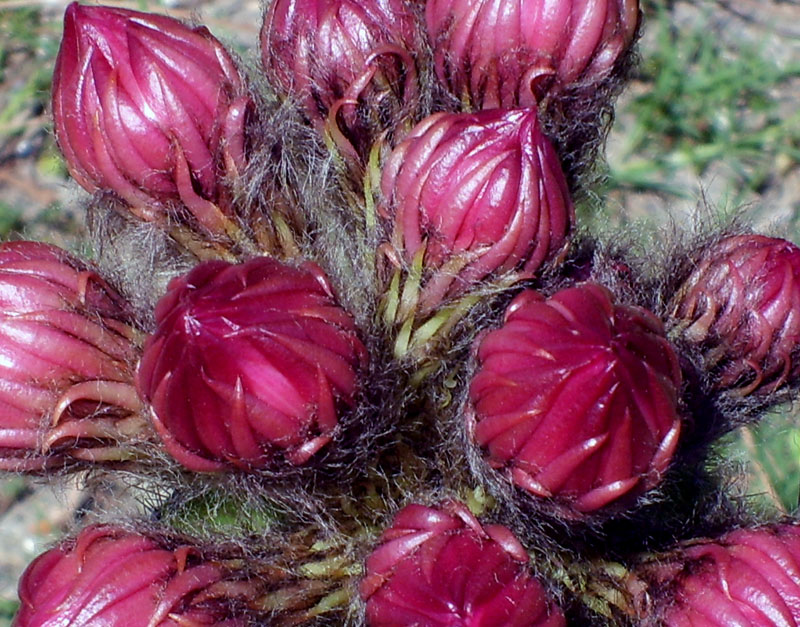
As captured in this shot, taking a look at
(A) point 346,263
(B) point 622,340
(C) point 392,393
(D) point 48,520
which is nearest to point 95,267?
(A) point 346,263

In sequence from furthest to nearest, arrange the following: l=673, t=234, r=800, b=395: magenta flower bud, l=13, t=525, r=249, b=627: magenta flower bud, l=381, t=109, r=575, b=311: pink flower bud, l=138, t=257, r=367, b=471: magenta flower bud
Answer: l=673, t=234, r=800, b=395: magenta flower bud
l=381, t=109, r=575, b=311: pink flower bud
l=13, t=525, r=249, b=627: magenta flower bud
l=138, t=257, r=367, b=471: magenta flower bud

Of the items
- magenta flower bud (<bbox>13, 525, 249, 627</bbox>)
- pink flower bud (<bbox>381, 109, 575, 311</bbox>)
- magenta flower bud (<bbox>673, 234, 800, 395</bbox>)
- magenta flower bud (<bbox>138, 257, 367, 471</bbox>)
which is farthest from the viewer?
magenta flower bud (<bbox>673, 234, 800, 395</bbox>)

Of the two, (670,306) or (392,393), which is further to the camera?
(670,306)

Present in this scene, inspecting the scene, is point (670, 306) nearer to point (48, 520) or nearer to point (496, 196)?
point (496, 196)

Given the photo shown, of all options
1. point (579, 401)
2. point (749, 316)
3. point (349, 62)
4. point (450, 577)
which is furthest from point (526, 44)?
point (450, 577)

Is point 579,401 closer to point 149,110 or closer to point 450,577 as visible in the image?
point 450,577

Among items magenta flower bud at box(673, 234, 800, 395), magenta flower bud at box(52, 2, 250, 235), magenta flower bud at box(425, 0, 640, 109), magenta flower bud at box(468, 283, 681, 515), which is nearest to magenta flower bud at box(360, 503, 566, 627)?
magenta flower bud at box(468, 283, 681, 515)

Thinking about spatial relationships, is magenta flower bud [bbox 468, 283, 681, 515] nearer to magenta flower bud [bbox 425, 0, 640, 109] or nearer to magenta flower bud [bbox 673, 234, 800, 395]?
magenta flower bud [bbox 673, 234, 800, 395]
